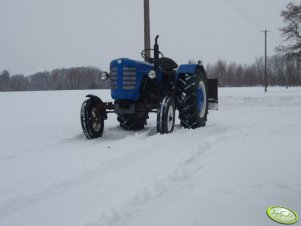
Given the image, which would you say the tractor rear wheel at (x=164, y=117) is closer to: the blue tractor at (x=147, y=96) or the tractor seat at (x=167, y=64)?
the blue tractor at (x=147, y=96)

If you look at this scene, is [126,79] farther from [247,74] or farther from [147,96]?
[247,74]

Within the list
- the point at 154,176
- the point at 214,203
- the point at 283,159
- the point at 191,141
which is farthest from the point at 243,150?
the point at 214,203

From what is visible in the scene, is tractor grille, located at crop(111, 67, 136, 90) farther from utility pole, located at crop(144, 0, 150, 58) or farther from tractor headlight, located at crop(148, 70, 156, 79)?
utility pole, located at crop(144, 0, 150, 58)

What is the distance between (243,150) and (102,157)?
6.14 feet

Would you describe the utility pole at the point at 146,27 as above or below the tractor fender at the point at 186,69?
above

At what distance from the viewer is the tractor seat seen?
8.24m

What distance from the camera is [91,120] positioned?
7062mm

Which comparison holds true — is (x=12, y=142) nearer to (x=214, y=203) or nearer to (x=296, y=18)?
(x=214, y=203)

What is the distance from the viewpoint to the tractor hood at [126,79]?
7125mm
